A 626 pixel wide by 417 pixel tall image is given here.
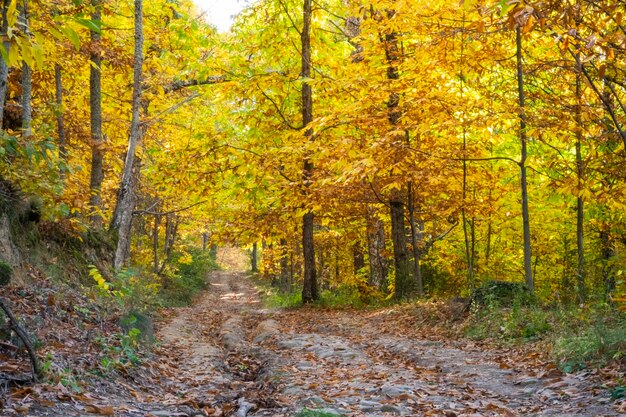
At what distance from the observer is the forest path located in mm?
5094

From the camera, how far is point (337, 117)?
10930 mm

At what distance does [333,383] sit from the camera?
6.39 metres

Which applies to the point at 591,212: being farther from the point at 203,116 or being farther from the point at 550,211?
the point at 203,116

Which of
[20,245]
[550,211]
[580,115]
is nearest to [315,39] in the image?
[550,211]

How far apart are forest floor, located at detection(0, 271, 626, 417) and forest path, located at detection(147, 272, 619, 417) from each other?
0.01 m

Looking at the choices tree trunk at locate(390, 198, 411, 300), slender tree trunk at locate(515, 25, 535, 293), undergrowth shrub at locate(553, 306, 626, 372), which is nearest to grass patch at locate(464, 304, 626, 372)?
undergrowth shrub at locate(553, 306, 626, 372)

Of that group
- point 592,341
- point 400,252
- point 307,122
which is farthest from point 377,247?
point 592,341

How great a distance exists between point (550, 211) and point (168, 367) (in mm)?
11020

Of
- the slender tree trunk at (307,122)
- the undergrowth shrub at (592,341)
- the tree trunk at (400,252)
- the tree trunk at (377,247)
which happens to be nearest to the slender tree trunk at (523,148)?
the undergrowth shrub at (592,341)

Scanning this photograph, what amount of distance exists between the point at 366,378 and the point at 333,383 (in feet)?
1.53

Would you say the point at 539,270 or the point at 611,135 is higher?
the point at 611,135

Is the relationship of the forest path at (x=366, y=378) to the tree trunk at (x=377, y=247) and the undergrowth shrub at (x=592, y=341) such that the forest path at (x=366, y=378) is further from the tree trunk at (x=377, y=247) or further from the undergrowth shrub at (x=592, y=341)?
the tree trunk at (x=377, y=247)

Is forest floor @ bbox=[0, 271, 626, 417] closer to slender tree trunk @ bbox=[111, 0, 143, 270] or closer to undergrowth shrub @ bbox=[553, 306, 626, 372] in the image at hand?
undergrowth shrub @ bbox=[553, 306, 626, 372]

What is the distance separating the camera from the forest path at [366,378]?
5.09 metres
